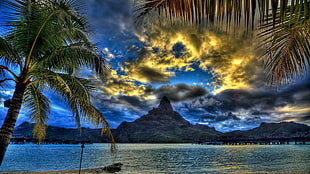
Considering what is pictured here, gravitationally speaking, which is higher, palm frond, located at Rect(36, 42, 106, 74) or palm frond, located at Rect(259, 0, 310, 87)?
palm frond, located at Rect(36, 42, 106, 74)

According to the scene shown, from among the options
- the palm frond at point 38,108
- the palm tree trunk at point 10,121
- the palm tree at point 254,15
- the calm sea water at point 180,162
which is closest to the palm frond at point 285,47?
the palm tree at point 254,15

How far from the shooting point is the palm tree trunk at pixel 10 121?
681cm

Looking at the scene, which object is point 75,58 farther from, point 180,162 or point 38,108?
point 180,162

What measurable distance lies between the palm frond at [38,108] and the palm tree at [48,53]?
697 millimetres

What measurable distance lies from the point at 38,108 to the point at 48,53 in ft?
11.4

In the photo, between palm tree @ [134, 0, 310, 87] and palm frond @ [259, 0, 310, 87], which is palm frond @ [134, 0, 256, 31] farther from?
palm frond @ [259, 0, 310, 87]

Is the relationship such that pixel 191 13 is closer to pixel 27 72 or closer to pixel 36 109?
pixel 27 72

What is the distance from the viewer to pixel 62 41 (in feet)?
27.4

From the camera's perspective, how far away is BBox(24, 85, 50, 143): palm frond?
9922 mm

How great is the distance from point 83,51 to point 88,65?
707mm

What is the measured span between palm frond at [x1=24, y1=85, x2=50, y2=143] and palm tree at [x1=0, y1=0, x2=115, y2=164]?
2.29 ft

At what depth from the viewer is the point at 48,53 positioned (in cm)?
814

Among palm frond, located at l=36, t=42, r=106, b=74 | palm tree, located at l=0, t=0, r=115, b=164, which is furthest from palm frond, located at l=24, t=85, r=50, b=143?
palm frond, located at l=36, t=42, r=106, b=74

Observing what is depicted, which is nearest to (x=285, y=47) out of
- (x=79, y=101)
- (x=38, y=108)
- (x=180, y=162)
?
(x=79, y=101)
